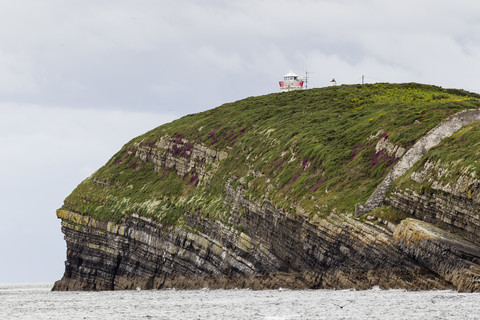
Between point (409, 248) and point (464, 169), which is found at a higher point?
point (464, 169)

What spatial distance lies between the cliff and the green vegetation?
255 mm

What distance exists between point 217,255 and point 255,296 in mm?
23646

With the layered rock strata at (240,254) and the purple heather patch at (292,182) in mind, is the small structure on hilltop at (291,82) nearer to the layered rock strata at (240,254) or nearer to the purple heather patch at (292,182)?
the layered rock strata at (240,254)

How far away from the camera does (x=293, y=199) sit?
240ft

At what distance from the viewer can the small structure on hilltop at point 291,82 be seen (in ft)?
481

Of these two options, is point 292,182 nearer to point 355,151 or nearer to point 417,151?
point 355,151

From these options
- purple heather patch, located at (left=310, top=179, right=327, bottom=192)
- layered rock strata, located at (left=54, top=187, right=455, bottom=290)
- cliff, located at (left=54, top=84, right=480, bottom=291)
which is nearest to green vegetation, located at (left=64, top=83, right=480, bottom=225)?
purple heather patch, located at (left=310, top=179, right=327, bottom=192)

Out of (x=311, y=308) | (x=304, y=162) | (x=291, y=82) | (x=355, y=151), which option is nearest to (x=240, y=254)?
(x=304, y=162)

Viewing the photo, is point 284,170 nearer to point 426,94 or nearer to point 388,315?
point 388,315

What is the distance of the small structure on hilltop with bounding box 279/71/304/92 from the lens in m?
147

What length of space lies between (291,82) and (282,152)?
201ft

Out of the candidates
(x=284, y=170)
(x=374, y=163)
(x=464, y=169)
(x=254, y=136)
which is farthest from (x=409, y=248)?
(x=254, y=136)

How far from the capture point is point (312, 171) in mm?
77375

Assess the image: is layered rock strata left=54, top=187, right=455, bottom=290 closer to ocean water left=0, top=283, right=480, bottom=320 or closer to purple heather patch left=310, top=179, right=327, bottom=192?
ocean water left=0, top=283, right=480, bottom=320
